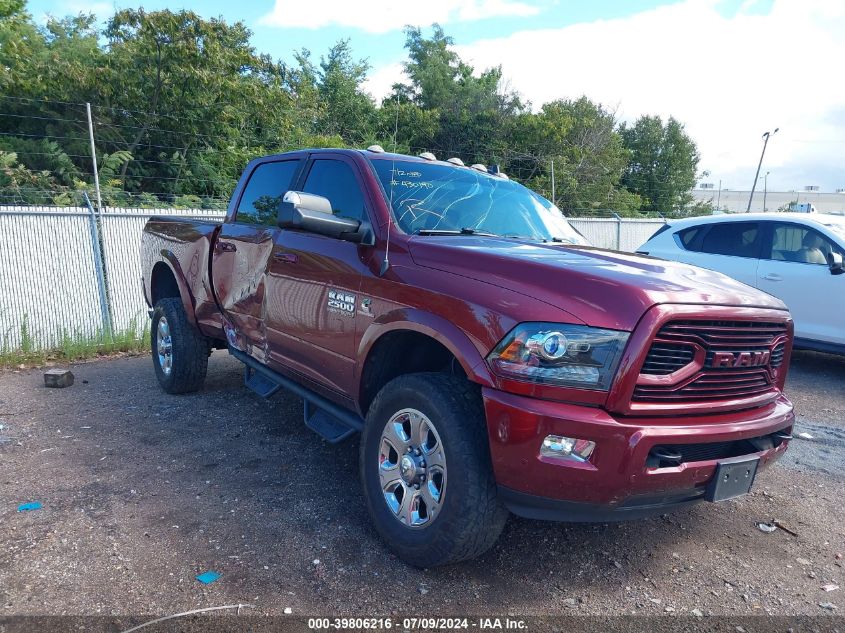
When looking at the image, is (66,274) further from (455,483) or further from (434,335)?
(455,483)

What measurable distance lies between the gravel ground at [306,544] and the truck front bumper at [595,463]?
21.1 inches

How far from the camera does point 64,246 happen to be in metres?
8.78

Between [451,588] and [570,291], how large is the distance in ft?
4.73

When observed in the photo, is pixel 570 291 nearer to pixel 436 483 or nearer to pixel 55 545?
pixel 436 483

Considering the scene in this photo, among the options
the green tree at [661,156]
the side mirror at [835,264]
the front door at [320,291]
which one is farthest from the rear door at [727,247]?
the green tree at [661,156]

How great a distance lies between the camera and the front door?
3510mm

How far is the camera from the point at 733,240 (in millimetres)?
7594

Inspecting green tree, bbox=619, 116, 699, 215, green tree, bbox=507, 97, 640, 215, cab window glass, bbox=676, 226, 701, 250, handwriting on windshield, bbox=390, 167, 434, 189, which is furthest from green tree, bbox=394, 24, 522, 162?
handwriting on windshield, bbox=390, 167, 434, 189

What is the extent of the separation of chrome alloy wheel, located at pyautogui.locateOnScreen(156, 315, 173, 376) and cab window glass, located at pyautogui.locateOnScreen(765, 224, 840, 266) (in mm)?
6567

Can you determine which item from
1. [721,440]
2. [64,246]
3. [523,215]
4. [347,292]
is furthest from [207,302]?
[64,246]

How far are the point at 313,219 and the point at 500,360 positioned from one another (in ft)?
4.20

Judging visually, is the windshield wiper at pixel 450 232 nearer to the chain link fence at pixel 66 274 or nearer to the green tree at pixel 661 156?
the chain link fence at pixel 66 274

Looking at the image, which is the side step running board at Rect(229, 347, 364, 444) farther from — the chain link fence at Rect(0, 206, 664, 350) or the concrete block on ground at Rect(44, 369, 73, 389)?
the chain link fence at Rect(0, 206, 664, 350)

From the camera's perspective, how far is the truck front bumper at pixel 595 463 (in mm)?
2420
